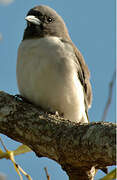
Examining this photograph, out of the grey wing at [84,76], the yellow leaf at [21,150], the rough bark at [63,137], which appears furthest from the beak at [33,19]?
the yellow leaf at [21,150]

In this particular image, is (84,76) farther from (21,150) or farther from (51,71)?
(21,150)

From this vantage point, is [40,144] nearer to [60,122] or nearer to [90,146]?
[60,122]

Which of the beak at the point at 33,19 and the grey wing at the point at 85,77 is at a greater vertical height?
the beak at the point at 33,19

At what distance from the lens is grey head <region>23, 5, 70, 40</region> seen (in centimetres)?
509

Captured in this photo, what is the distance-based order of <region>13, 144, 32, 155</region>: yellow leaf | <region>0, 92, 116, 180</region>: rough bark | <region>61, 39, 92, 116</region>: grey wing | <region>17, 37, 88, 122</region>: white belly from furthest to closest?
<region>61, 39, 92, 116</region>: grey wing
<region>17, 37, 88, 122</region>: white belly
<region>13, 144, 32, 155</region>: yellow leaf
<region>0, 92, 116, 180</region>: rough bark

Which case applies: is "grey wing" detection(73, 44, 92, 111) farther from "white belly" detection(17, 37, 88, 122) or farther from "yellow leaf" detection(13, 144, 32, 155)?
"yellow leaf" detection(13, 144, 32, 155)

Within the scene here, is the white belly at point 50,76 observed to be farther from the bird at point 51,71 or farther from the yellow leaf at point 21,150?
the yellow leaf at point 21,150

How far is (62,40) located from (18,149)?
2044 mm

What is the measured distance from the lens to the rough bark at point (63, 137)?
3.11 m

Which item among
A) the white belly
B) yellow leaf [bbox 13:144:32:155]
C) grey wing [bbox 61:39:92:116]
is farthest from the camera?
grey wing [bbox 61:39:92:116]

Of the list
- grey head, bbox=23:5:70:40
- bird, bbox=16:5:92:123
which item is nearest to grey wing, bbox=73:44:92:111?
bird, bbox=16:5:92:123

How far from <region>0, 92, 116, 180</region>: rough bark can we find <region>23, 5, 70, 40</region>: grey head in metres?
1.34

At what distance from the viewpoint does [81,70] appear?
5102 mm

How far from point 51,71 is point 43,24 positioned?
1.02 meters
